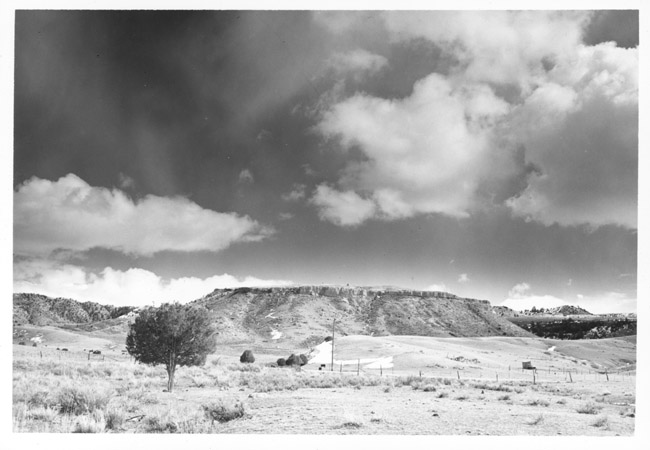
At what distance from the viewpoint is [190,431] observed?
11.7 metres

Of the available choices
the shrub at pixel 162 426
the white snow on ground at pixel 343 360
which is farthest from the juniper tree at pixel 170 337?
the white snow on ground at pixel 343 360

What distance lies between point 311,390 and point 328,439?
888 centimetres

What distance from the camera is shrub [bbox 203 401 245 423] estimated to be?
12.7m

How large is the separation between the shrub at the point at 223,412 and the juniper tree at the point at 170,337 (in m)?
6.19

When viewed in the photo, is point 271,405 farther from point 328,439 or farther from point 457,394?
point 457,394

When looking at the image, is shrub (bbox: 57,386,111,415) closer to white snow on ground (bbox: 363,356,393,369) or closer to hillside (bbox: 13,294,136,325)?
white snow on ground (bbox: 363,356,393,369)

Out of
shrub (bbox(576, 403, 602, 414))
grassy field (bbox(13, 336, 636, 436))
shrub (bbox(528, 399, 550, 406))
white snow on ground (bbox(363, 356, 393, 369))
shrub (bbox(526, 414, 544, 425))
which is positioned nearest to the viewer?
grassy field (bbox(13, 336, 636, 436))

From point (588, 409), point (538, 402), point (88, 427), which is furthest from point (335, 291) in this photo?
point (88, 427)

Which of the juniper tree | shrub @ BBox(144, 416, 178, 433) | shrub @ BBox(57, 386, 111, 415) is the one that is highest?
the juniper tree

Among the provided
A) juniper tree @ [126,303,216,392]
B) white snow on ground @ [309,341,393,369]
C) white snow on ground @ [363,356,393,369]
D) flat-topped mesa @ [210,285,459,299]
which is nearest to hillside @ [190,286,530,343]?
flat-topped mesa @ [210,285,459,299]

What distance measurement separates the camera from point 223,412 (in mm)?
12812

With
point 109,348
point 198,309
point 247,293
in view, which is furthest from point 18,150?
point 247,293

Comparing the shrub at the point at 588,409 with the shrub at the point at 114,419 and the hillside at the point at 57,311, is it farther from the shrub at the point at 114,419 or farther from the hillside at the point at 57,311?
the hillside at the point at 57,311

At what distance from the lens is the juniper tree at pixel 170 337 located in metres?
19.0
